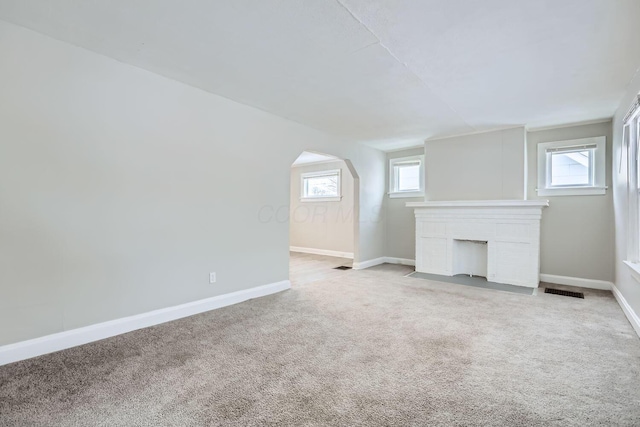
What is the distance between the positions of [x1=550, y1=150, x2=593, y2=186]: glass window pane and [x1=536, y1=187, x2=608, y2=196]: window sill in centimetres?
12

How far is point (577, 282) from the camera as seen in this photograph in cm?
459

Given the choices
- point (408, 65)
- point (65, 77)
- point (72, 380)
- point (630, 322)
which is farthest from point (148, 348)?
point (630, 322)

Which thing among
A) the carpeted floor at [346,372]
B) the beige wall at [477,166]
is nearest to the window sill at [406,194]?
the beige wall at [477,166]

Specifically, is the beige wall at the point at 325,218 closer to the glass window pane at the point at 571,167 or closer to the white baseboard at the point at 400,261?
the white baseboard at the point at 400,261

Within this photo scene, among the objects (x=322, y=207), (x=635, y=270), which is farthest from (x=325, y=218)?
(x=635, y=270)

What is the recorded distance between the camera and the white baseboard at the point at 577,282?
4395 millimetres

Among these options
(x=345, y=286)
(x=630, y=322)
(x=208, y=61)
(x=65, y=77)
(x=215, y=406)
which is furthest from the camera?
(x=345, y=286)

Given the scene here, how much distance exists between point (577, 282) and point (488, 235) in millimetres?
1402

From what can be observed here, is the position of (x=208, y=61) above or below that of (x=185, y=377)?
above

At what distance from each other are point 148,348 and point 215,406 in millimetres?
1067

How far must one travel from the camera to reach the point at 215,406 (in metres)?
1.73

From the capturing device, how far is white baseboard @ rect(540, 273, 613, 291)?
439cm

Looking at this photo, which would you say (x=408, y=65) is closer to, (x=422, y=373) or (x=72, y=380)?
(x=422, y=373)

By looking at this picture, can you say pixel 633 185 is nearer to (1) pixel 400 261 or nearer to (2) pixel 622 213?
(2) pixel 622 213
